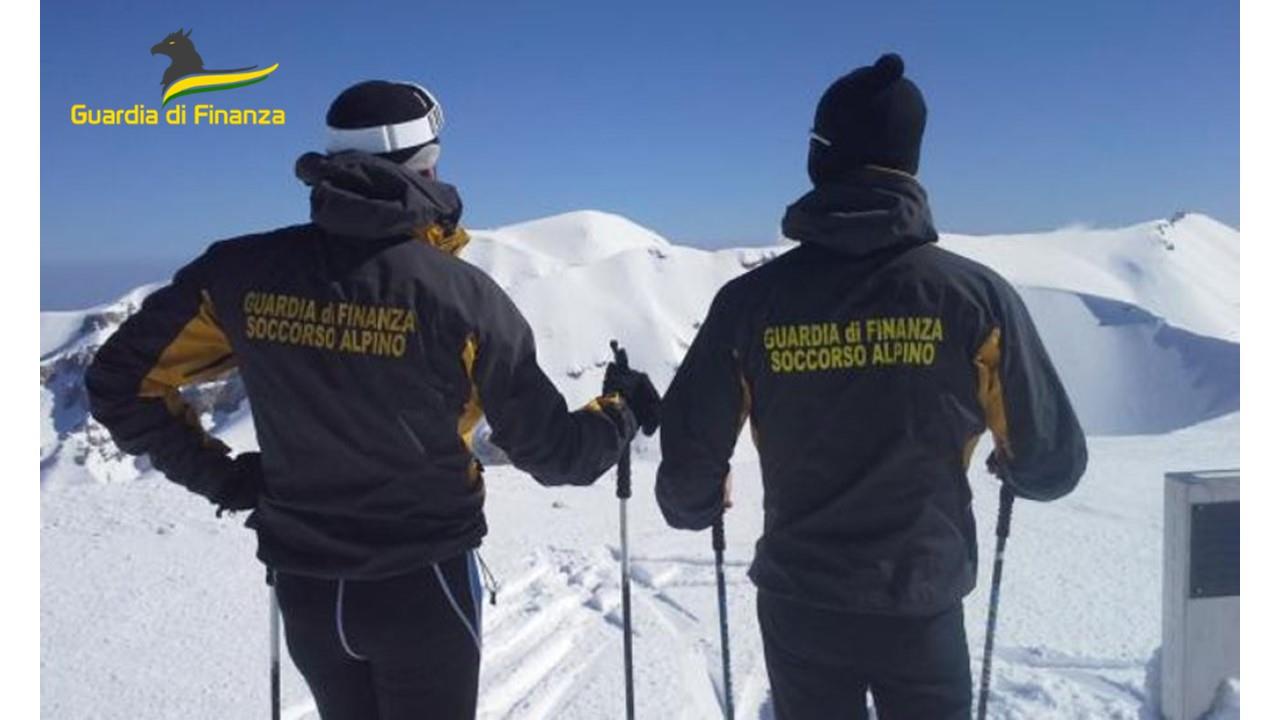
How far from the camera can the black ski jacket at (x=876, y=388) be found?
1853 mm

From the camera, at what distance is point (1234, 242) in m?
27.1

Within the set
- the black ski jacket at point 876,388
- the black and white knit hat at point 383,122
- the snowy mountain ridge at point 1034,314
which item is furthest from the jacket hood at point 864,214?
the snowy mountain ridge at point 1034,314

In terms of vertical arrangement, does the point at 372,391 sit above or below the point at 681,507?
above

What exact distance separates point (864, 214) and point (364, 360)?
972 millimetres

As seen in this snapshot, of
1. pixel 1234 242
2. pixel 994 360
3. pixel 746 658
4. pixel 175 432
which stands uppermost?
pixel 1234 242

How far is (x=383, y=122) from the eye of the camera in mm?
1990

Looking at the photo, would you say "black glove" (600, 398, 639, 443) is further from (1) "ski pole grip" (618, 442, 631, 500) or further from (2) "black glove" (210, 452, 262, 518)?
(2) "black glove" (210, 452, 262, 518)

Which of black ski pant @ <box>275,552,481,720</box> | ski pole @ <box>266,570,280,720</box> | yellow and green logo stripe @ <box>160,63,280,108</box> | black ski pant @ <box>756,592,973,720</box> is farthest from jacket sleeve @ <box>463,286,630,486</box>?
yellow and green logo stripe @ <box>160,63,280,108</box>

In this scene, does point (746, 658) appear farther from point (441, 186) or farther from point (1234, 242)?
point (1234, 242)

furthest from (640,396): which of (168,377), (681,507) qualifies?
(168,377)

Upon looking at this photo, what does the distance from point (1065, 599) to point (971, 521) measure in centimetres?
347

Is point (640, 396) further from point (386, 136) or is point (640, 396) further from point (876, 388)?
point (386, 136)

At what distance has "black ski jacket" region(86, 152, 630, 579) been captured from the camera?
1907 mm

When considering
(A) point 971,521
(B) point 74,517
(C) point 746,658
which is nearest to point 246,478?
(A) point 971,521
